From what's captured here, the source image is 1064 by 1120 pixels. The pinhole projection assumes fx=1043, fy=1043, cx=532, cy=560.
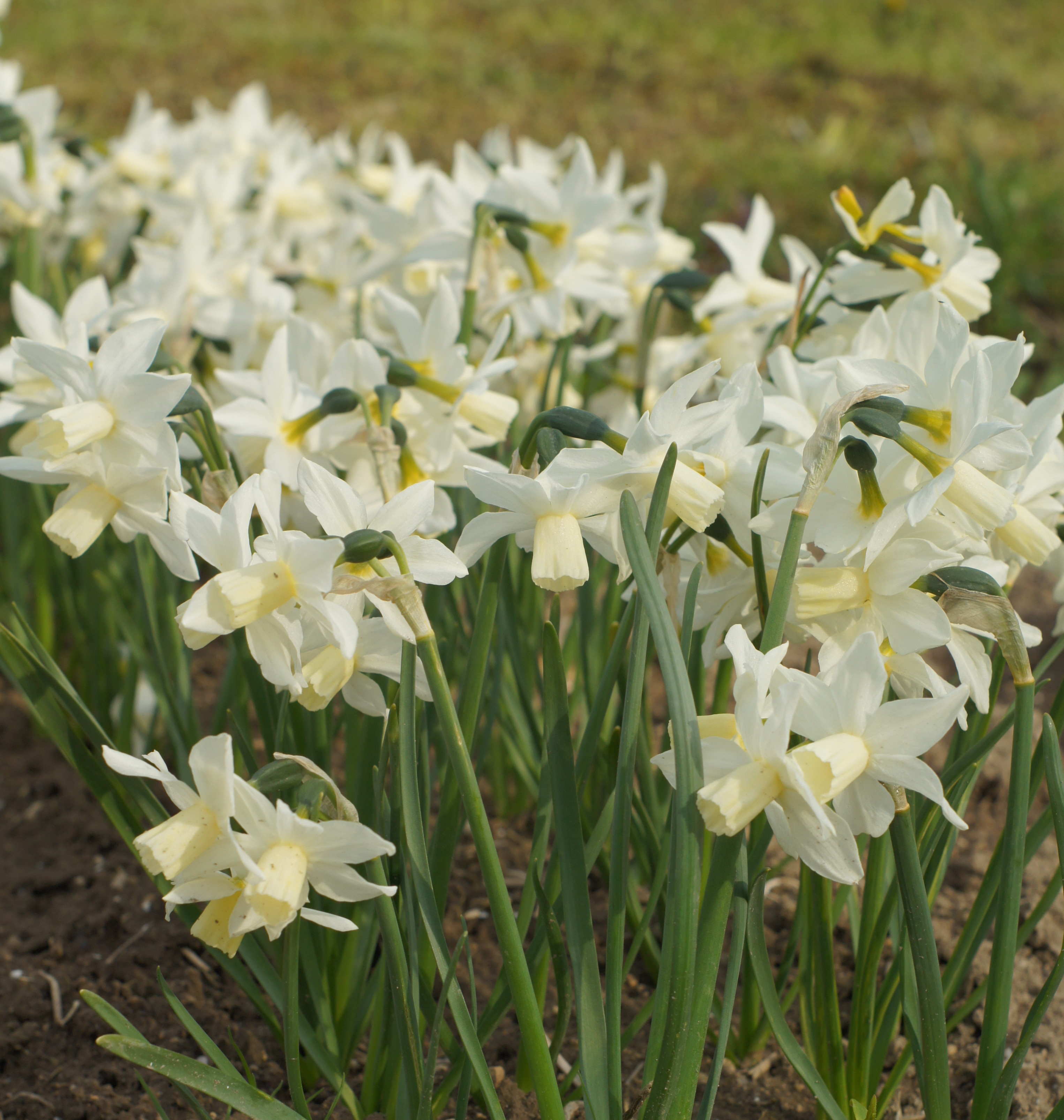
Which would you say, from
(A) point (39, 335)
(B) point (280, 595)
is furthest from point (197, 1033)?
(A) point (39, 335)

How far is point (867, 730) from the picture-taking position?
2.91 ft

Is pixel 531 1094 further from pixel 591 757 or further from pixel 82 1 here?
pixel 82 1

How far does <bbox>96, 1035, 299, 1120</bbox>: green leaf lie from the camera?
0.98 m

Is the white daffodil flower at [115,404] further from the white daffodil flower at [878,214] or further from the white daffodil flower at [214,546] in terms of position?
the white daffodil flower at [878,214]

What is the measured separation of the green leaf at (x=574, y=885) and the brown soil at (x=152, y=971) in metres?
0.37

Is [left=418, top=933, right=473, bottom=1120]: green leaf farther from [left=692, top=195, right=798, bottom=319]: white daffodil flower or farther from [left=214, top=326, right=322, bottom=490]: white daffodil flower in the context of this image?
[left=692, top=195, right=798, bottom=319]: white daffodil flower

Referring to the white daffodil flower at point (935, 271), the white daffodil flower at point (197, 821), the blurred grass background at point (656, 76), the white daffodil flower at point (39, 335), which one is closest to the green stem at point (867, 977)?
the white daffodil flower at point (197, 821)

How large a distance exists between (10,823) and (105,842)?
237 mm

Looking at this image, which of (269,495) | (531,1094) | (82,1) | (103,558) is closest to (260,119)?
(103,558)

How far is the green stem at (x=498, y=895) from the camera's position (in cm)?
92

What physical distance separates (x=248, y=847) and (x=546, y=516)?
0.40 meters

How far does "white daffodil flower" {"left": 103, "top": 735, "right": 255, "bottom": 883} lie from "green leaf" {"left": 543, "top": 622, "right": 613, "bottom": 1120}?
0.29 m

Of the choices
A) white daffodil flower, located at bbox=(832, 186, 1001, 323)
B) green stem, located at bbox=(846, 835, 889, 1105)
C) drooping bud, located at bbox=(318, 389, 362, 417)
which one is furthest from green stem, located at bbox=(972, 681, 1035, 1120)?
drooping bud, located at bbox=(318, 389, 362, 417)

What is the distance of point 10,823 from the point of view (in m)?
2.03
